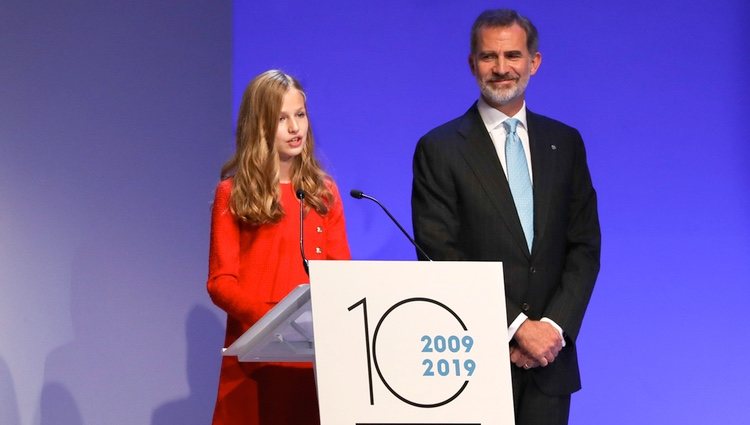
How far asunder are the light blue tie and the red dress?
583 mm

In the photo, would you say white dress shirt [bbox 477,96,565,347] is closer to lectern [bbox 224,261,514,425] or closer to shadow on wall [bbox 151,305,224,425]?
lectern [bbox 224,261,514,425]

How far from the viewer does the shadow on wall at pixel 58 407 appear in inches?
149

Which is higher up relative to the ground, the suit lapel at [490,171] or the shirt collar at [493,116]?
the shirt collar at [493,116]

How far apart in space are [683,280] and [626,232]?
281 millimetres

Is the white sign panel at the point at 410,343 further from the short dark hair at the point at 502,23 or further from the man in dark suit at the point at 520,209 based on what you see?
the short dark hair at the point at 502,23

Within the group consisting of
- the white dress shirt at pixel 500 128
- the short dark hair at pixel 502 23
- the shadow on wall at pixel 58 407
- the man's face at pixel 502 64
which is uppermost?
the short dark hair at pixel 502 23

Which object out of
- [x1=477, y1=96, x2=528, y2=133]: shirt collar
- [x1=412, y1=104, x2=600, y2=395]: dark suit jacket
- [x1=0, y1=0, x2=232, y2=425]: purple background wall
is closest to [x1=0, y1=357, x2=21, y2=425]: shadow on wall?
[x1=0, y1=0, x2=232, y2=425]: purple background wall

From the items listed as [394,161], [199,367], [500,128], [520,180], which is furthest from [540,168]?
[199,367]

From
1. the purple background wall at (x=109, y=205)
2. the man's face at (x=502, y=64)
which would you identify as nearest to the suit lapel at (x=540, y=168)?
the man's face at (x=502, y=64)

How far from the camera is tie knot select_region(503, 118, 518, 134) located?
319cm

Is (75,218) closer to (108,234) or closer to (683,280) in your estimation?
(108,234)

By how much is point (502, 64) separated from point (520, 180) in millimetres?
343

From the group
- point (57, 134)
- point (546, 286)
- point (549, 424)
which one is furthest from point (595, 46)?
point (57, 134)

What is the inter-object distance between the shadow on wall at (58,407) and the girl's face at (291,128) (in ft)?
4.31
